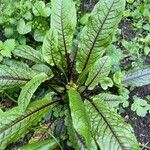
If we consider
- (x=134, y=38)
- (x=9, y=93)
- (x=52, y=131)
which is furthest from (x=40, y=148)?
(x=134, y=38)

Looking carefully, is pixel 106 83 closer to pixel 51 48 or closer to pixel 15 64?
pixel 51 48

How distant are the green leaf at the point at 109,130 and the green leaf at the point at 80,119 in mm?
123

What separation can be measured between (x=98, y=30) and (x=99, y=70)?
0.30 m

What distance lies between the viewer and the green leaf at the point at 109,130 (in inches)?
100

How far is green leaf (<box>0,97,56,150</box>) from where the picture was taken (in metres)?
2.68

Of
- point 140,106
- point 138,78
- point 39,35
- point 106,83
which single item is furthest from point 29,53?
point 140,106

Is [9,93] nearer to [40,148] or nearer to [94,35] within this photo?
[40,148]

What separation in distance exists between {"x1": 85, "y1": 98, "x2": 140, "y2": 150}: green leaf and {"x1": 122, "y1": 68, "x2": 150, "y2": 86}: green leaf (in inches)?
15.0

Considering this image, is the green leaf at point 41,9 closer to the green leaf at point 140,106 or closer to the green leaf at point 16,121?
the green leaf at point 16,121

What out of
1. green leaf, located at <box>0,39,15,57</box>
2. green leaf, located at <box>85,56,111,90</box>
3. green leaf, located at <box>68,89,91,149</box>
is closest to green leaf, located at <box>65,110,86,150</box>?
green leaf, located at <box>68,89,91,149</box>

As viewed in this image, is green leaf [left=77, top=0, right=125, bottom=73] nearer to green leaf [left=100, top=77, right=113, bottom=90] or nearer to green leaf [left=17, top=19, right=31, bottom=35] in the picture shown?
green leaf [left=100, top=77, right=113, bottom=90]

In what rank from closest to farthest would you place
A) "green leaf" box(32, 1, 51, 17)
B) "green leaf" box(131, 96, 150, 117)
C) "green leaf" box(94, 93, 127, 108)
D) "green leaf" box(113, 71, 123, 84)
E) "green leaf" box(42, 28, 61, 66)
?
"green leaf" box(42, 28, 61, 66), "green leaf" box(94, 93, 127, 108), "green leaf" box(113, 71, 123, 84), "green leaf" box(131, 96, 150, 117), "green leaf" box(32, 1, 51, 17)

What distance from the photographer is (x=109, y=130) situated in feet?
8.61

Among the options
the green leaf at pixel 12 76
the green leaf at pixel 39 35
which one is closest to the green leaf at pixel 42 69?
the green leaf at pixel 12 76
